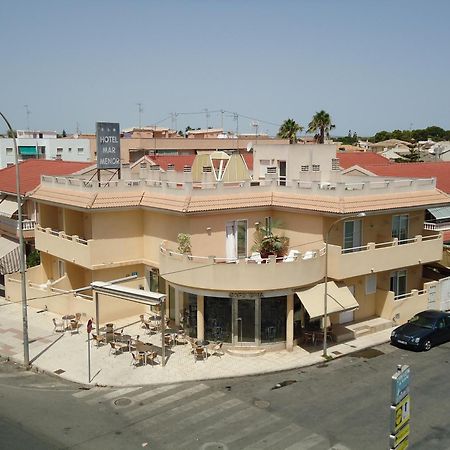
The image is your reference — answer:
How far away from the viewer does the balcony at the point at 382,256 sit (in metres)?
28.0

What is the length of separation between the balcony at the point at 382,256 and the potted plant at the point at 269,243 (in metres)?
2.70

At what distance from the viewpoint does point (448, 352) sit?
26.8 meters

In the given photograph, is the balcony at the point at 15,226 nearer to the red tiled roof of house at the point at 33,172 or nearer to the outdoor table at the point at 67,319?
the red tiled roof of house at the point at 33,172

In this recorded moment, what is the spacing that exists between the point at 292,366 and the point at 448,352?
7830 millimetres

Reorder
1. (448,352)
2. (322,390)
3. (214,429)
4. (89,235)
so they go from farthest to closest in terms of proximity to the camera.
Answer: (89,235), (448,352), (322,390), (214,429)

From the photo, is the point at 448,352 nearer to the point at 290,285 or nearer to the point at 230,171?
the point at 290,285

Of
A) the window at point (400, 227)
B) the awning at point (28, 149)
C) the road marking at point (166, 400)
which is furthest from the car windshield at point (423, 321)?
the awning at point (28, 149)

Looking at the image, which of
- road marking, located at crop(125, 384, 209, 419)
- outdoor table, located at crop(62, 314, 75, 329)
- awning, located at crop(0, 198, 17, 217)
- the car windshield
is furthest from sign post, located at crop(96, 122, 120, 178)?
the car windshield

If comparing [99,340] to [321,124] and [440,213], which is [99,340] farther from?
[321,124]

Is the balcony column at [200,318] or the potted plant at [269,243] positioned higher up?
the potted plant at [269,243]

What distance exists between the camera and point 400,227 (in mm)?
32156

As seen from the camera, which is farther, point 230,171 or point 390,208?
point 230,171

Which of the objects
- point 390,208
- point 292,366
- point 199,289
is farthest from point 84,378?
point 390,208

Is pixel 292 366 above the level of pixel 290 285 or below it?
below
